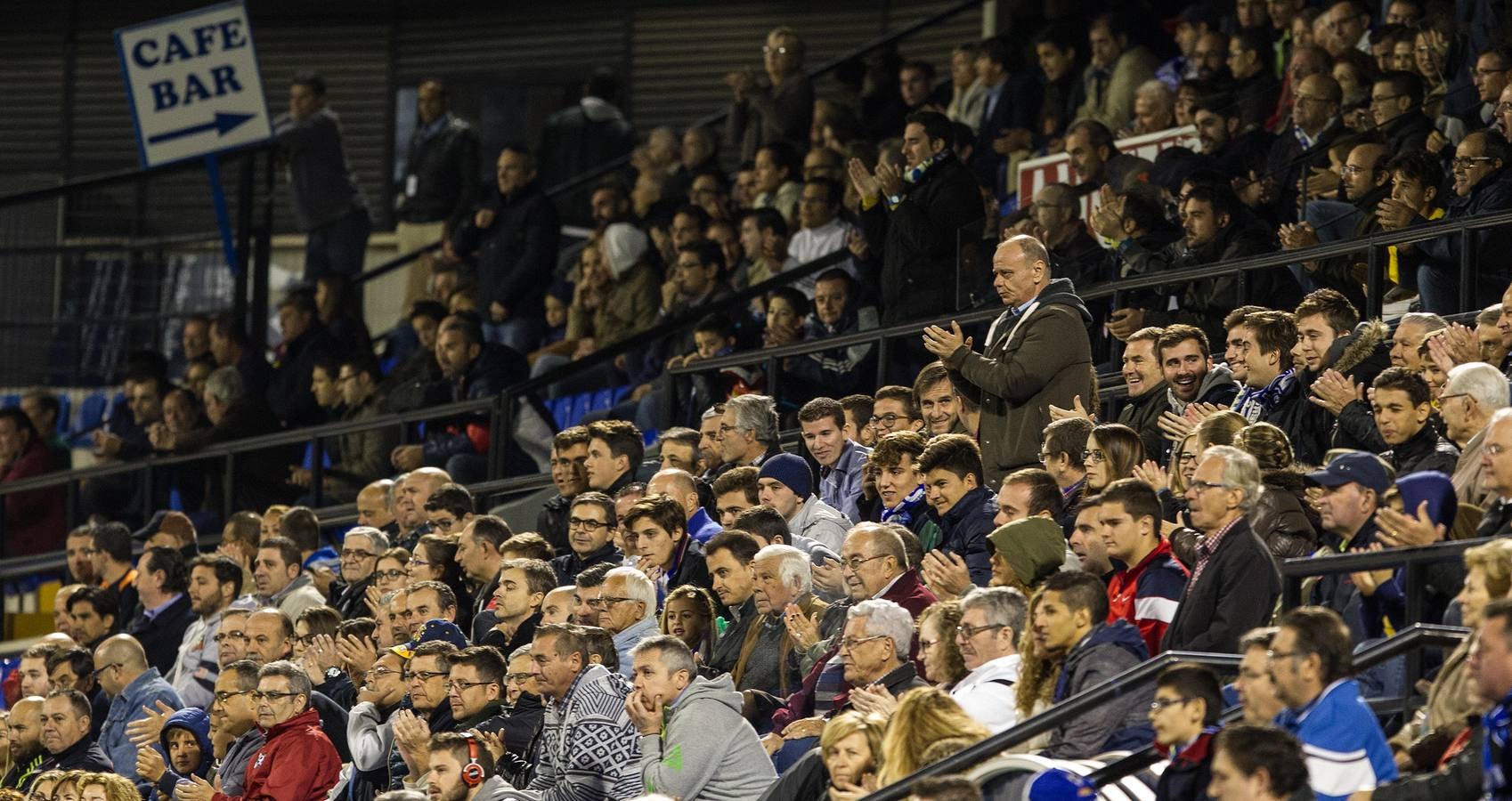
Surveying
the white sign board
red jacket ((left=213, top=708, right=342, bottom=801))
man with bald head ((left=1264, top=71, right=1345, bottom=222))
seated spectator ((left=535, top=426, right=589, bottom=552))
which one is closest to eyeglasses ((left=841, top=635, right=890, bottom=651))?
red jacket ((left=213, top=708, right=342, bottom=801))

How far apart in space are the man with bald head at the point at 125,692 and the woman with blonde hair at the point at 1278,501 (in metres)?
5.94

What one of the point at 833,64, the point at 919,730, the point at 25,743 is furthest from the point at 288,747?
the point at 833,64

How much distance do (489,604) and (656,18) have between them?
11070 millimetres

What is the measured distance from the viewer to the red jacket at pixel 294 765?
396 inches

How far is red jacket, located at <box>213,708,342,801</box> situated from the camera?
10.1 meters

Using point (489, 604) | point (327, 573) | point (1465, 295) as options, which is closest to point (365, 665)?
point (489, 604)

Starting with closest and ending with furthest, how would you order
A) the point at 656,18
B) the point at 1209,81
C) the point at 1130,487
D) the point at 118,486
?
the point at 1130,487
the point at 1209,81
the point at 118,486
the point at 656,18

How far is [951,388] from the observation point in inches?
434

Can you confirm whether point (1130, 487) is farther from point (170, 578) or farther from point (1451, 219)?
point (170, 578)

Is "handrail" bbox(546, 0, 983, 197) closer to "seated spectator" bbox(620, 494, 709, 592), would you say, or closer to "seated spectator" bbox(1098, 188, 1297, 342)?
"seated spectator" bbox(1098, 188, 1297, 342)

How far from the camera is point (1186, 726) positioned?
21.7 feet

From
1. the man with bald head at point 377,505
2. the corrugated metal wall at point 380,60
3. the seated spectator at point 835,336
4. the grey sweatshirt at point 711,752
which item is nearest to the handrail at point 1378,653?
the grey sweatshirt at point 711,752

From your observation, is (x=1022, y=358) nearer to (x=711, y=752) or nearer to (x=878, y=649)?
(x=878, y=649)

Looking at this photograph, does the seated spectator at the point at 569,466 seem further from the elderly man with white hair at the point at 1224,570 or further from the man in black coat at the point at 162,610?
the elderly man with white hair at the point at 1224,570
